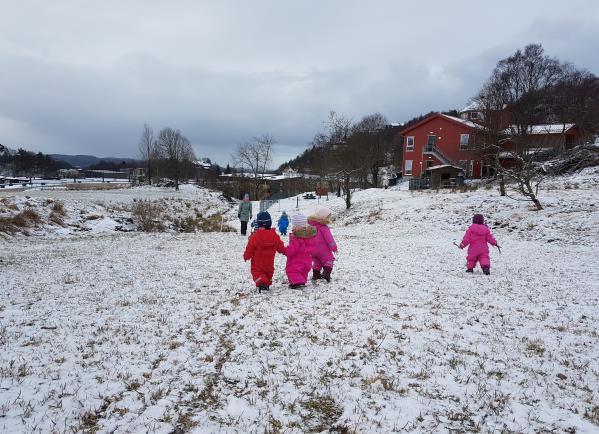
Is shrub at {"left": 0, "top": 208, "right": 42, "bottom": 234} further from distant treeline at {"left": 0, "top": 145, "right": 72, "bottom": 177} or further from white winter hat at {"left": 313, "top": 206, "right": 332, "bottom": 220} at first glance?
distant treeline at {"left": 0, "top": 145, "right": 72, "bottom": 177}

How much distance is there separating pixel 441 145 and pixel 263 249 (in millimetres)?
52257

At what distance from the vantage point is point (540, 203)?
73.5 feet

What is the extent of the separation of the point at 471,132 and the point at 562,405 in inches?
2103

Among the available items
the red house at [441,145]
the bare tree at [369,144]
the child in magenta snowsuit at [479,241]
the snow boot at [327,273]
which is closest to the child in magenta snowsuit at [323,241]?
the snow boot at [327,273]

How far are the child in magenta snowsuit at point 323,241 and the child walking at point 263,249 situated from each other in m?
1.09

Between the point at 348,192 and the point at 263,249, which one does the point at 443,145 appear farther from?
the point at 263,249

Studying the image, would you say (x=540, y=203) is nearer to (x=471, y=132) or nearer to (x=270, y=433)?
(x=270, y=433)

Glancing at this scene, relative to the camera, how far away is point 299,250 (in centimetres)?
826

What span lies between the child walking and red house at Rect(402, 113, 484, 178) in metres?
49.4

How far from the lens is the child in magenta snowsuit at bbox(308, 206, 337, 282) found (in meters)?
8.66

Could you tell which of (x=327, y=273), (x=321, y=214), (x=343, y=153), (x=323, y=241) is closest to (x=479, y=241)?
(x=327, y=273)

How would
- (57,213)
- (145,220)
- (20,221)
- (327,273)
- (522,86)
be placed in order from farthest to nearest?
(522,86)
(145,220)
(57,213)
(20,221)
(327,273)

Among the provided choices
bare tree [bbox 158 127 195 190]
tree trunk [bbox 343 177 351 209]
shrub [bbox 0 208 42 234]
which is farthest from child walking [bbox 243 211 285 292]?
bare tree [bbox 158 127 195 190]

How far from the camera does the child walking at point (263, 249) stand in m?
7.84
